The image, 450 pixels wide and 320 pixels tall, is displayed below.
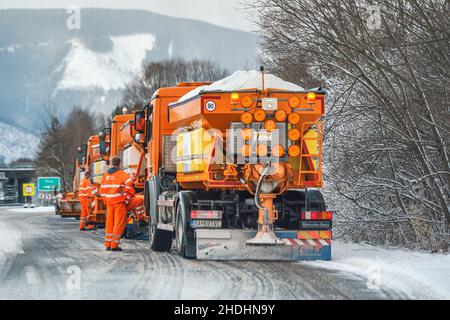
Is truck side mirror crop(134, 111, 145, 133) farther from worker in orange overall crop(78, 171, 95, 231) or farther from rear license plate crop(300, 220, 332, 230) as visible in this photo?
worker in orange overall crop(78, 171, 95, 231)

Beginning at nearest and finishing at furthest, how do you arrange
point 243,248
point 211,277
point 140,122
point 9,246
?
1. point 211,277
2. point 243,248
3. point 140,122
4. point 9,246

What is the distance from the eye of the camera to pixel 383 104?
17469mm

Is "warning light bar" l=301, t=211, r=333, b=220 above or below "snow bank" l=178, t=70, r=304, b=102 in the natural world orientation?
below

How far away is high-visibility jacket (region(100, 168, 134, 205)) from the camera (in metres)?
18.4

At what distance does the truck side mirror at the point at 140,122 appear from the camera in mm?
19844

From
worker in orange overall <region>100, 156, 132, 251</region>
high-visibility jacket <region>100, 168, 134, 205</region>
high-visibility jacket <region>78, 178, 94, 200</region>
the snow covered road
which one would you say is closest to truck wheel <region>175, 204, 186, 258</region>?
the snow covered road

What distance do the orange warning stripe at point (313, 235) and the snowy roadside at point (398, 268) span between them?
1.30ft

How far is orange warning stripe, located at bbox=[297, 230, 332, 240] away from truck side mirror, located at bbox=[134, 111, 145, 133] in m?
5.80

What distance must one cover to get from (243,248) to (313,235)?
113 centimetres

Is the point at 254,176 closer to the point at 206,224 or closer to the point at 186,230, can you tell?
the point at 206,224

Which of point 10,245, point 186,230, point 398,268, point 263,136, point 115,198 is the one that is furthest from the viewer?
point 10,245

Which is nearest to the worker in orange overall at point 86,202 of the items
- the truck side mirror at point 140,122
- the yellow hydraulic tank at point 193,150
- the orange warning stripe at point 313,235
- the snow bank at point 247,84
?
the truck side mirror at point 140,122

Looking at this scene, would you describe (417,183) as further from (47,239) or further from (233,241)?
(47,239)

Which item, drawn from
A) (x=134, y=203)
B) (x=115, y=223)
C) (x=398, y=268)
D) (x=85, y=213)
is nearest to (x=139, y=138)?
(x=134, y=203)
